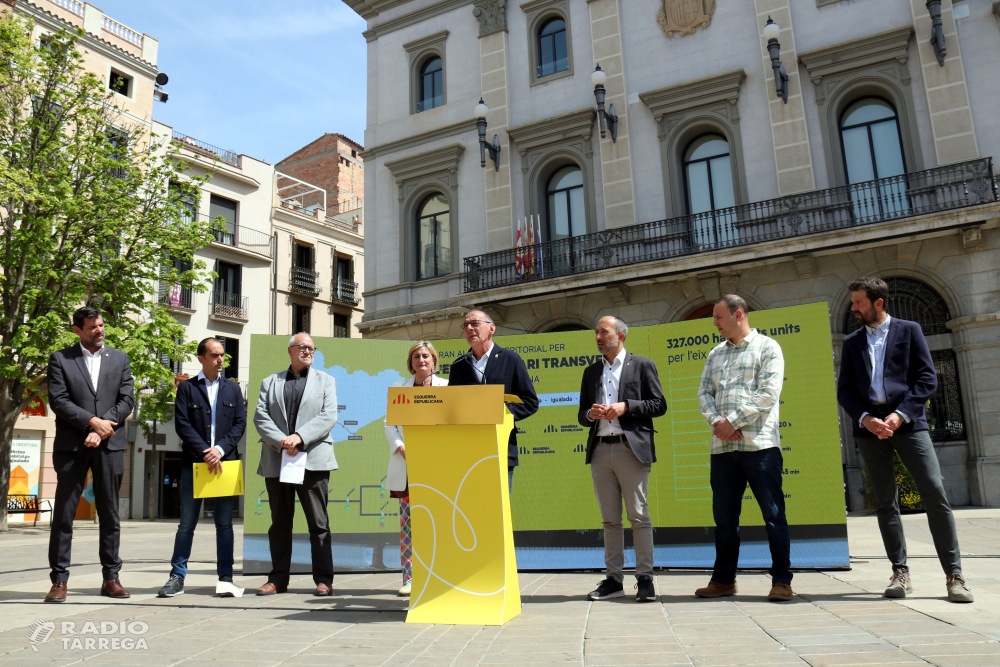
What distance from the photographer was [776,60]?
16.5 meters

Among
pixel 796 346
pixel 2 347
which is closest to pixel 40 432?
pixel 2 347

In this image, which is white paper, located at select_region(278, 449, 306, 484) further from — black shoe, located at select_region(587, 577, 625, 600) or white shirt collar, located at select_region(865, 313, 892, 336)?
white shirt collar, located at select_region(865, 313, 892, 336)

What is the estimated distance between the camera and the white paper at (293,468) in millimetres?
5668

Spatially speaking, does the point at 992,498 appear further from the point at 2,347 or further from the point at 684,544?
the point at 2,347

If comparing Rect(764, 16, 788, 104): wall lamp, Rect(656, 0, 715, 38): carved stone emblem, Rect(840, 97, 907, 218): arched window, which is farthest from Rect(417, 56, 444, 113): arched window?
Rect(840, 97, 907, 218): arched window

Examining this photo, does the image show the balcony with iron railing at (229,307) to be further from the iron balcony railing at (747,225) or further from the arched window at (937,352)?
the arched window at (937,352)

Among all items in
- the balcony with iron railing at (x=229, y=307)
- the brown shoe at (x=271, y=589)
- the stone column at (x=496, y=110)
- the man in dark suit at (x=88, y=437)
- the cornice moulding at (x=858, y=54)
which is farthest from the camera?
the balcony with iron railing at (x=229, y=307)

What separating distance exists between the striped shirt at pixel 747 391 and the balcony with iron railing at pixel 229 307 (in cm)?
2833

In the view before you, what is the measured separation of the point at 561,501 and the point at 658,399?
231cm

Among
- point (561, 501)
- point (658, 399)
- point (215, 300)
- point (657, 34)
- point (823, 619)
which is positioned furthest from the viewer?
point (215, 300)

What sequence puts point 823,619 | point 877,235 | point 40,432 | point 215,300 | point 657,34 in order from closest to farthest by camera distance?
point 823,619
point 877,235
point 657,34
point 40,432
point 215,300

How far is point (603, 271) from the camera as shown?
17.4 metres

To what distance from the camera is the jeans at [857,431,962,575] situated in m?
4.71

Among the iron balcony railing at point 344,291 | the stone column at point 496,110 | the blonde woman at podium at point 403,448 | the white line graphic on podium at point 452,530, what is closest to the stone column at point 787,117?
the stone column at point 496,110
